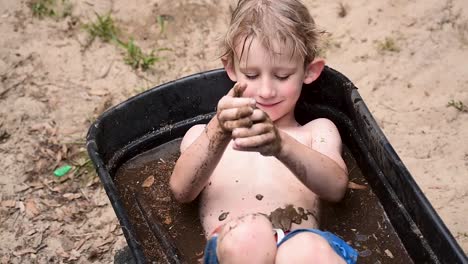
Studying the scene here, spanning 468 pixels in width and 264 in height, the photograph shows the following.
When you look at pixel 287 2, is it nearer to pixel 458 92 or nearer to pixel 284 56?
pixel 284 56

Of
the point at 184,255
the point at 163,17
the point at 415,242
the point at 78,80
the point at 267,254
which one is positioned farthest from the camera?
the point at 163,17

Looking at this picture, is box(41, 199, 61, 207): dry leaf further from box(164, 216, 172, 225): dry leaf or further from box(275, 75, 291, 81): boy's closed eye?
box(275, 75, 291, 81): boy's closed eye

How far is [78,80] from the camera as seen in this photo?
323 centimetres

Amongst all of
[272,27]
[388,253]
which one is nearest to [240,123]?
[272,27]

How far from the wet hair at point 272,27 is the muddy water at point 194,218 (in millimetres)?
488

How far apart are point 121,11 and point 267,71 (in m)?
1.65

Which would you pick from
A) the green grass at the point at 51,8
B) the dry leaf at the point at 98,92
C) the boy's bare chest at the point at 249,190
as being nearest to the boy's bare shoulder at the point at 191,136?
the boy's bare chest at the point at 249,190

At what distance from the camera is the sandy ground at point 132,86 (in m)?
2.67

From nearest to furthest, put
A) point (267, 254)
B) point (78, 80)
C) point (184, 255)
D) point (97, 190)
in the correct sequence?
1. point (267, 254)
2. point (184, 255)
3. point (97, 190)
4. point (78, 80)

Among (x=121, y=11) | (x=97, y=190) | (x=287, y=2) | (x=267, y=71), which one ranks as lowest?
(x=97, y=190)

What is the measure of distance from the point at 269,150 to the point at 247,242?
0.87 ft

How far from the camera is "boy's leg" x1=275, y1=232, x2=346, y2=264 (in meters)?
1.66

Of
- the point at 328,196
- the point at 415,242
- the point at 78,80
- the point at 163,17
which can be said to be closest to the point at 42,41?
the point at 78,80

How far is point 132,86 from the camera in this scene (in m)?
3.21
